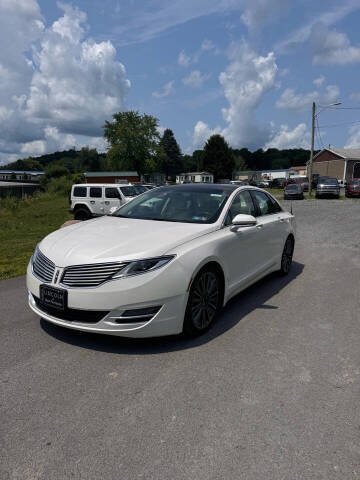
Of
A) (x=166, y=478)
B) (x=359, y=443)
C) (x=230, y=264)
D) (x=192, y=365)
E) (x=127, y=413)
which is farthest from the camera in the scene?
(x=230, y=264)

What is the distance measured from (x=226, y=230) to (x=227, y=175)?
254 feet

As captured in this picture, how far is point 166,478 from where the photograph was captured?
1.91m

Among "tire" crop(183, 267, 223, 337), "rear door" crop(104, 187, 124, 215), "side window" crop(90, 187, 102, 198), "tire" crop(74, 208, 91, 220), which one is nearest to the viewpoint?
"tire" crop(183, 267, 223, 337)

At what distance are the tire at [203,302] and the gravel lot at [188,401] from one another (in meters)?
0.14

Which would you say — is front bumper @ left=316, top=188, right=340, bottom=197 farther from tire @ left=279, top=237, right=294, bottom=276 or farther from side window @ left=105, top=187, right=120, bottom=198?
tire @ left=279, top=237, right=294, bottom=276

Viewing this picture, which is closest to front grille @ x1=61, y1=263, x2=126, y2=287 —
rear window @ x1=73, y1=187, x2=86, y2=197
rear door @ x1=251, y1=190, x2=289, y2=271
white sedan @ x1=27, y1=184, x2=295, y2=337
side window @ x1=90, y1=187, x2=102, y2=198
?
white sedan @ x1=27, y1=184, x2=295, y2=337

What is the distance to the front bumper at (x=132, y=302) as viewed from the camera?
9.96ft

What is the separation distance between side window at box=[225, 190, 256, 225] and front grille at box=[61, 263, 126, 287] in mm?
1651

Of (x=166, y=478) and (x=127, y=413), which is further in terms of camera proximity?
(x=127, y=413)

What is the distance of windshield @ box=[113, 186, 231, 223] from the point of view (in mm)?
4258

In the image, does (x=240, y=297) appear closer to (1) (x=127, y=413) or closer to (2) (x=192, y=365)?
(2) (x=192, y=365)

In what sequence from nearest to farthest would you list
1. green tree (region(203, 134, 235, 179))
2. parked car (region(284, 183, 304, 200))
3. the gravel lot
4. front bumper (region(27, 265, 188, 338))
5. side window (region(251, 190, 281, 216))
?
the gravel lot
front bumper (region(27, 265, 188, 338))
side window (region(251, 190, 281, 216))
parked car (region(284, 183, 304, 200))
green tree (region(203, 134, 235, 179))

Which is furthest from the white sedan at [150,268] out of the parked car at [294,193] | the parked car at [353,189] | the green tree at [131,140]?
the green tree at [131,140]

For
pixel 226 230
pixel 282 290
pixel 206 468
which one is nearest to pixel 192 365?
pixel 206 468
